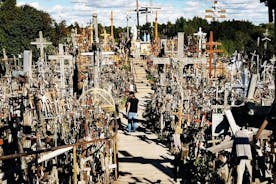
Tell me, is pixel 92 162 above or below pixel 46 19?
below

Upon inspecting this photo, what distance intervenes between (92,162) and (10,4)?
35.5m

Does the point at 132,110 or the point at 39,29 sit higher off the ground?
the point at 39,29

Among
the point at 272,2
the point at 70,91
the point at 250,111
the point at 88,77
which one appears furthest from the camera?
the point at 88,77

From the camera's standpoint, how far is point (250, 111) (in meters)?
4.37

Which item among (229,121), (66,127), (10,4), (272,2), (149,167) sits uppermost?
(10,4)

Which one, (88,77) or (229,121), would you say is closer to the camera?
(229,121)

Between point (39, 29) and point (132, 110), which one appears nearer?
point (132, 110)

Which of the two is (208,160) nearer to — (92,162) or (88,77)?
(92,162)

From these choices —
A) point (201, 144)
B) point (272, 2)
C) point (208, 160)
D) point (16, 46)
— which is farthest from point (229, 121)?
point (16, 46)

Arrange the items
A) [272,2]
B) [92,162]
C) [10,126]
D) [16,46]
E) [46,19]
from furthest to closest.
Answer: [46,19]
[16,46]
[10,126]
[92,162]
[272,2]

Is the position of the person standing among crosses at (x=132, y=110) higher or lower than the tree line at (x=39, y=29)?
lower

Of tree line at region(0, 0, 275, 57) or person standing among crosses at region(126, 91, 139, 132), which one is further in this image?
tree line at region(0, 0, 275, 57)

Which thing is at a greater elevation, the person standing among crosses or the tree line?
the tree line

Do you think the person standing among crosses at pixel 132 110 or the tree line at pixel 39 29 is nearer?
the person standing among crosses at pixel 132 110
